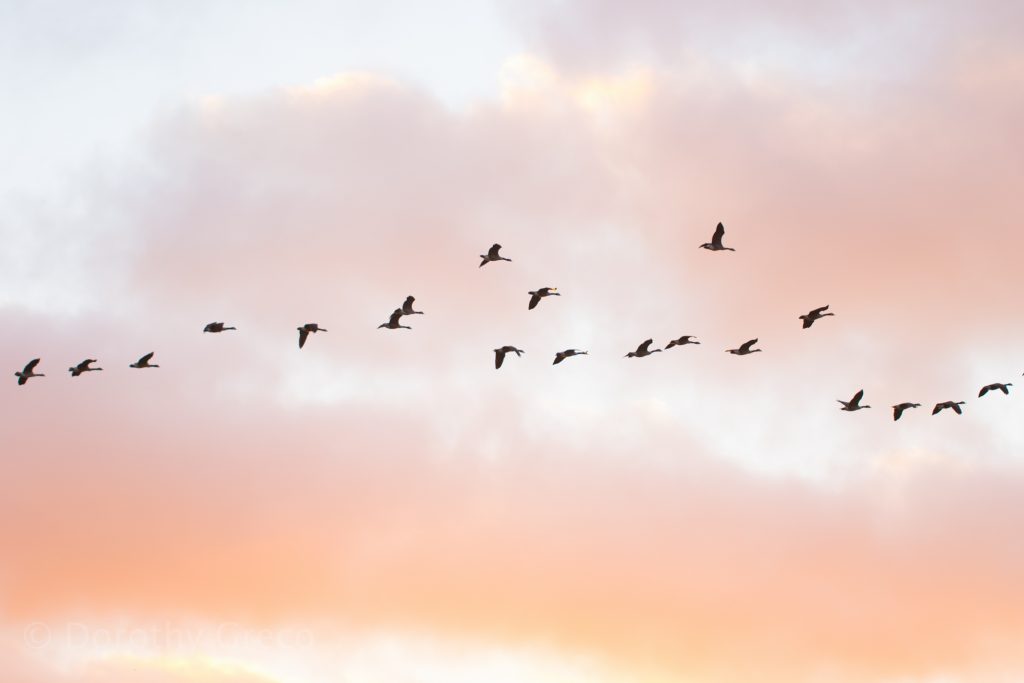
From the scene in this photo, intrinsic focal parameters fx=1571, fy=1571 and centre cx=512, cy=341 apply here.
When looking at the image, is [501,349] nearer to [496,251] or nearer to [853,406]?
[496,251]

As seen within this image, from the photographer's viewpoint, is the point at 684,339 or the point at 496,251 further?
the point at 684,339

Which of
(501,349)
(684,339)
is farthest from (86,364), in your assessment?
(684,339)


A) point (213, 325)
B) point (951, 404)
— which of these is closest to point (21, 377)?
point (213, 325)

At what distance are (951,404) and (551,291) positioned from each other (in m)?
25.4

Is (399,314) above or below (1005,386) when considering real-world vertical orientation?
above

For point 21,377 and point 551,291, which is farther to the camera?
point 21,377

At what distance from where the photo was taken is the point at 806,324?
91.7 m

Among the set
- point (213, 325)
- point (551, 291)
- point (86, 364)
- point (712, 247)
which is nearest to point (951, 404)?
point (712, 247)

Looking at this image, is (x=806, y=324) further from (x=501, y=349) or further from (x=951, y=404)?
(x=501, y=349)

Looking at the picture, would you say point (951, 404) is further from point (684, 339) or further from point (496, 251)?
point (496, 251)

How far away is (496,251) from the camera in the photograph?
9025 cm

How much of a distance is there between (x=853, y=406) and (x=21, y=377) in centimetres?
5235

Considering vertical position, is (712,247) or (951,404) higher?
(712,247)

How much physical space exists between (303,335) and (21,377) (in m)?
18.9
